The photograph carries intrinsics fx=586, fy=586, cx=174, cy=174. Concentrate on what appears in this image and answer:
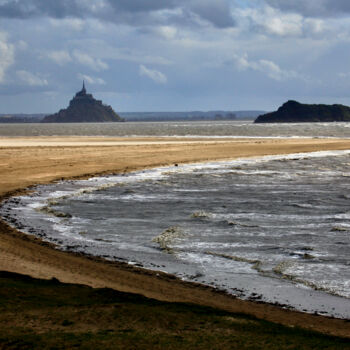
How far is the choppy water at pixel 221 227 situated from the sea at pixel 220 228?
0.08 feet

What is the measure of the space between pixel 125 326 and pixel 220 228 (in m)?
9.88

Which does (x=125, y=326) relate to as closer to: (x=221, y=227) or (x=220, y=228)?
(x=220, y=228)

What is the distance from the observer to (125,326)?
6.73 meters

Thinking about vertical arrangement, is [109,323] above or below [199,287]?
above

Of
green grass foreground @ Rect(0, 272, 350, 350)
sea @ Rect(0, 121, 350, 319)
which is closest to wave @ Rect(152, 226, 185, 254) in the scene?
sea @ Rect(0, 121, 350, 319)

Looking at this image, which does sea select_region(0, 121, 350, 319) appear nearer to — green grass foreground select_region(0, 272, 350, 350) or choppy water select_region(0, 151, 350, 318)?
choppy water select_region(0, 151, 350, 318)

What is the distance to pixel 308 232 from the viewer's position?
15.8 metres

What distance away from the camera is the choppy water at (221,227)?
11.2 m

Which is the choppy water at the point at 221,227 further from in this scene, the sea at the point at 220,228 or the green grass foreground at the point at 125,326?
the green grass foreground at the point at 125,326

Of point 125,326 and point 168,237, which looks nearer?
point 125,326

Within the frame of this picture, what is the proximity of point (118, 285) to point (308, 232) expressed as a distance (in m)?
7.17

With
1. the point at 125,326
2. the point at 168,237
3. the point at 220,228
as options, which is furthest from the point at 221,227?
the point at 125,326

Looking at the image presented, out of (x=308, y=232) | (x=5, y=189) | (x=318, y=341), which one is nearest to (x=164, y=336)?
(x=318, y=341)

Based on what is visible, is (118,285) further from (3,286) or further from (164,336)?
(164,336)
